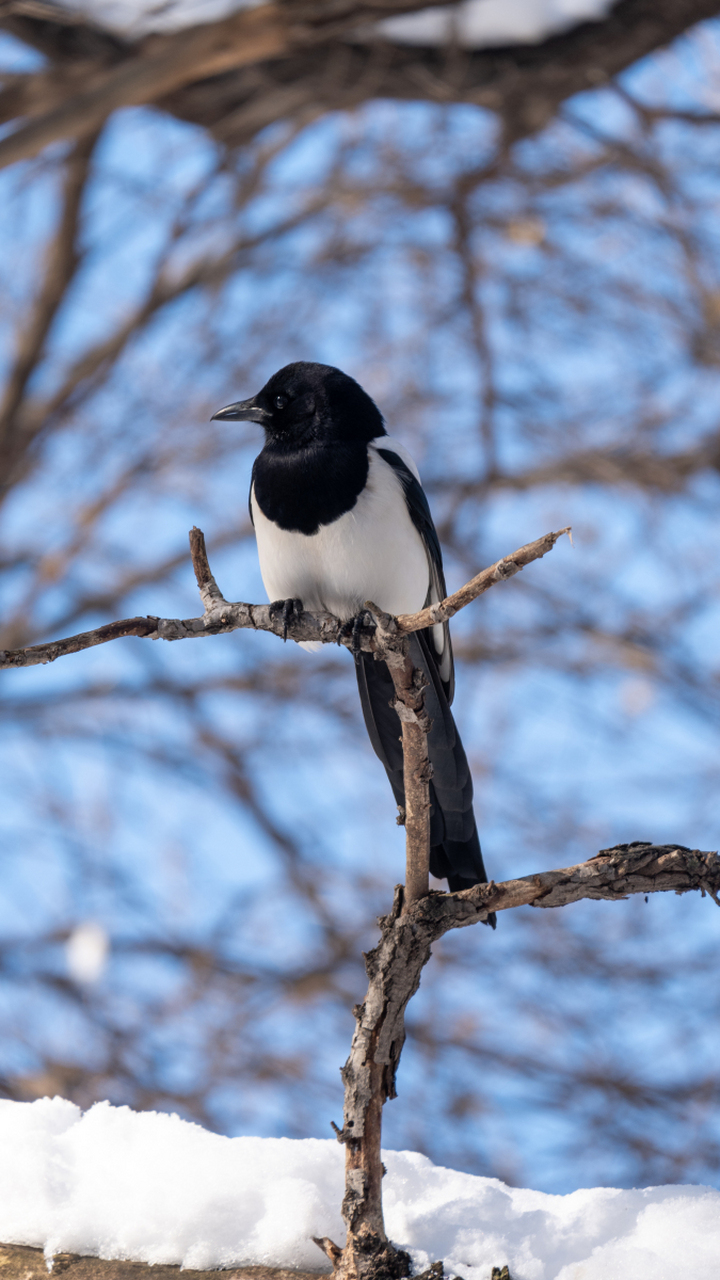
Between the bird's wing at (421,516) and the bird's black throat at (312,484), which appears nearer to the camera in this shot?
the bird's black throat at (312,484)

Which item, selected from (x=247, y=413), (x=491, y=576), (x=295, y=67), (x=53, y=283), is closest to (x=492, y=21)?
(x=295, y=67)

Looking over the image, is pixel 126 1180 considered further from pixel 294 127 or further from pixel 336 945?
pixel 294 127

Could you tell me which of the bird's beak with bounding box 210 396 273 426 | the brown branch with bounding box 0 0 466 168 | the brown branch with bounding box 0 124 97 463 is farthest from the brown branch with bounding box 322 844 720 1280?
the brown branch with bounding box 0 124 97 463

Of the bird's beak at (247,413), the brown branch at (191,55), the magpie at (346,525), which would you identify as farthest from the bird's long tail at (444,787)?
the brown branch at (191,55)

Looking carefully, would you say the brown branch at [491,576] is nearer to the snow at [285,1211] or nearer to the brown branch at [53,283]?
the snow at [285,1211]

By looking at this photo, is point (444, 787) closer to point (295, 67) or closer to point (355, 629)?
point (355, 629)

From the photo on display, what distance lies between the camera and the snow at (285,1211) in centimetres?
142

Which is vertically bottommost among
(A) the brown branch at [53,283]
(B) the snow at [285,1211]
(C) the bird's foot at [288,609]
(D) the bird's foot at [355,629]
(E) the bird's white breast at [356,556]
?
(B) the snow at [285,1211]

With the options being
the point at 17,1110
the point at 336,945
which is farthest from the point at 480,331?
the point at 17,1110

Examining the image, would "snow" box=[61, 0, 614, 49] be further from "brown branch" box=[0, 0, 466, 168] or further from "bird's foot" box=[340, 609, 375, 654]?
"bird's foot" box=[340, 609, 375, 654]

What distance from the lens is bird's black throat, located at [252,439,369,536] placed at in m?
2.04

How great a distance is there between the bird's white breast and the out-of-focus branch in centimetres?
27

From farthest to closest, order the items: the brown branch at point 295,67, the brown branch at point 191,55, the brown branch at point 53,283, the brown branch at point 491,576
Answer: the brown branch at point 53,283
the brown branch at point 295,67
the brown branch at point 191,55
the brown branch at point 491,576

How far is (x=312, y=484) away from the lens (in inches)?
80.7
